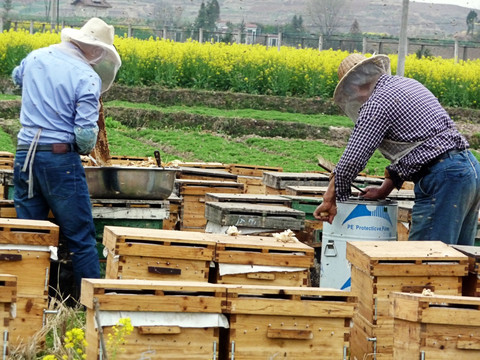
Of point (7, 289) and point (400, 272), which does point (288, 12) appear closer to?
point (400, 272)

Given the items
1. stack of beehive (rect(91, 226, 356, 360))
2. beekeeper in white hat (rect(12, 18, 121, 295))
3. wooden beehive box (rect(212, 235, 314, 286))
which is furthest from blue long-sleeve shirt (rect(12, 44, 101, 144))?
stack of beehive (rect(91, 226, 356, 360))

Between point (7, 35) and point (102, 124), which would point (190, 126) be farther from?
point (102, 124)

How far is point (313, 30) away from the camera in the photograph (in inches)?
3573

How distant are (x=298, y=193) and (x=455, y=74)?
18.9 metres

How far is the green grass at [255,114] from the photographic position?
2166 cm

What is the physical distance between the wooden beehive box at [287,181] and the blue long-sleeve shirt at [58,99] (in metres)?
2.73

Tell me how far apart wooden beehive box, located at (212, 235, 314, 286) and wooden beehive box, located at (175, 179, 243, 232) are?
280 cm

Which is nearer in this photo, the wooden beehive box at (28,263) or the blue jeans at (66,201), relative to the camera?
the wooden beehive box at (28,263)

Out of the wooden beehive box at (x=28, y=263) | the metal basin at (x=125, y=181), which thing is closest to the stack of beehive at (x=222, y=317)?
the wooden beehive box at (x=28, y=263)

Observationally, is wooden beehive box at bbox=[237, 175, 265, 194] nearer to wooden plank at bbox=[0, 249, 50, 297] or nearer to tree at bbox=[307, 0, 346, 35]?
wooden plank at bbox=[0, 249, 50, 297]

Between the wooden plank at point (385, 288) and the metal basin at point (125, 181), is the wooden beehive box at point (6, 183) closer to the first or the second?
the metal basin at point (125, 181)

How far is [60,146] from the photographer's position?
632cm

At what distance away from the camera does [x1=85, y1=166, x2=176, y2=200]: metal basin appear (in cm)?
689

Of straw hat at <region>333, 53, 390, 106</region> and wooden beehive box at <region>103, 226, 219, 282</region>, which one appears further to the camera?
straw hat at <region>333, 53, 390, 106</region>
